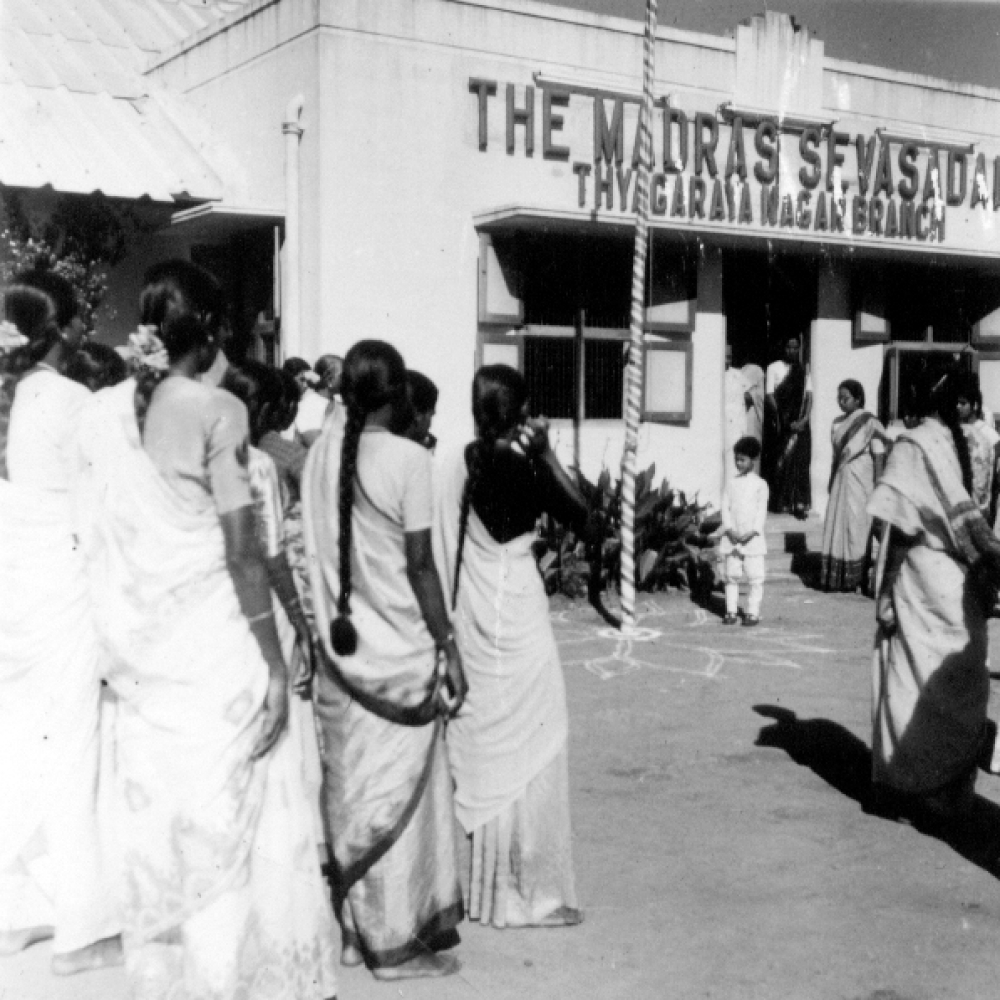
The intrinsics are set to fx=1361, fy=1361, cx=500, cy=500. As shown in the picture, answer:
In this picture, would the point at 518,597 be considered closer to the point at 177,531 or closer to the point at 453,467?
the point at 453,467

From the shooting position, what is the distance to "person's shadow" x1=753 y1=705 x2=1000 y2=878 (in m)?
5.29

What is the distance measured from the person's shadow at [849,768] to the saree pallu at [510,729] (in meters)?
1.78

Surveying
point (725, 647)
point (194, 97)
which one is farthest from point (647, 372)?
point (194, 97)

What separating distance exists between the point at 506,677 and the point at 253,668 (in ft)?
3.49

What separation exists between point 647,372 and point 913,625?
7646 millimetres

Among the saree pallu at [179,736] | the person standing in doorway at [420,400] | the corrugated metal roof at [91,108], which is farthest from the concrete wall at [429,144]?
the saree pallu at [179,736]

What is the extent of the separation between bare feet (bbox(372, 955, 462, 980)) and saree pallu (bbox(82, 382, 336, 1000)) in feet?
1.41

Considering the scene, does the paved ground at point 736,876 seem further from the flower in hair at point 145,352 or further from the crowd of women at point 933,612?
the flower in hair at point 145,352

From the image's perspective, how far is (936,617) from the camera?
5547mm

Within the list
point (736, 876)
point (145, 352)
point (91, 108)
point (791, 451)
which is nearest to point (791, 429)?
point (791, 451)

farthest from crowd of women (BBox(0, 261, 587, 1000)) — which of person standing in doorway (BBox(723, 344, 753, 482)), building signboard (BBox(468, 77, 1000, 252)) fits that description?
person standing in doorway (BBox(723, 344, 753, 482))

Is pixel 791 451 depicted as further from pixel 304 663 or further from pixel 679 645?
pixel 304 663

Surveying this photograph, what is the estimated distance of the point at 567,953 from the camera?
417 centimetres

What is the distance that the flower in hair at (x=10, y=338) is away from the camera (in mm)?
4156
